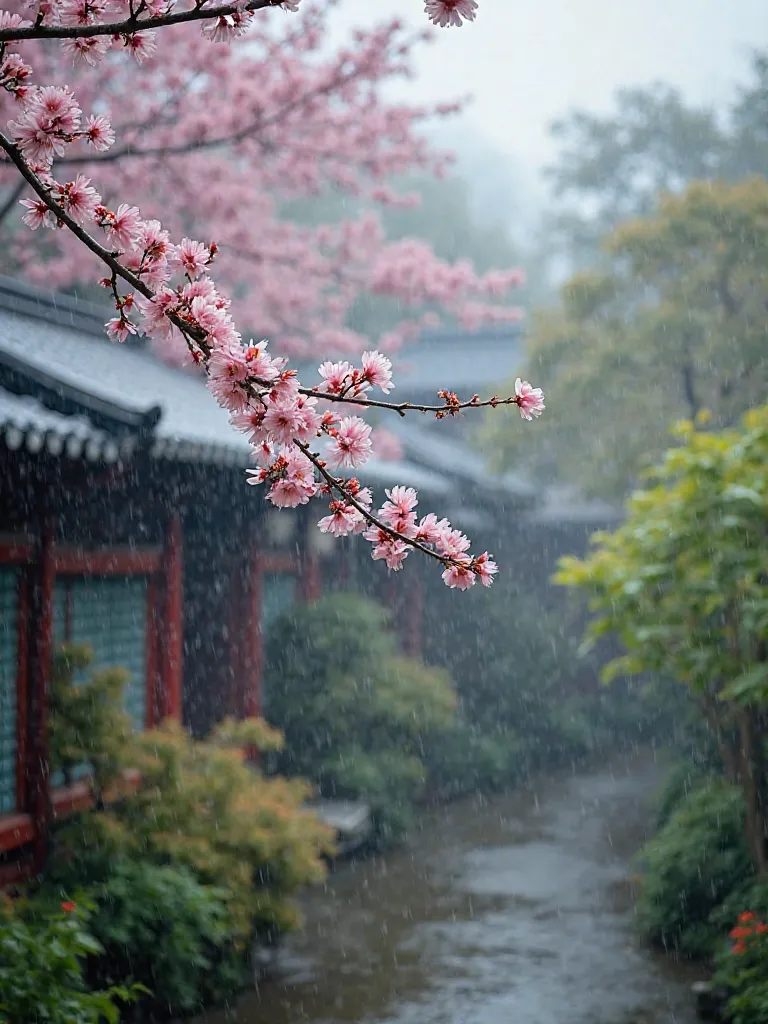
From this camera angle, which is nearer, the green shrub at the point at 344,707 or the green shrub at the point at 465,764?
the green shrub at the point at 344,707

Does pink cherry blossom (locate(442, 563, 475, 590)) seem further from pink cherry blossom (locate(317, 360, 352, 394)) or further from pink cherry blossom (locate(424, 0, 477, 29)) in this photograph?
pink cherry blossom (locate(424, 0, 477, 29))

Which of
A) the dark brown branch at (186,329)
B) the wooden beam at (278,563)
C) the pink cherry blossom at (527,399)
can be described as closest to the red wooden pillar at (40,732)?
the wooden beam at (278,563)

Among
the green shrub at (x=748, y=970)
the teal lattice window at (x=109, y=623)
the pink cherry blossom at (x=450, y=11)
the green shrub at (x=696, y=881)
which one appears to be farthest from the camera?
the teal lattice window at (x=109, y=623)

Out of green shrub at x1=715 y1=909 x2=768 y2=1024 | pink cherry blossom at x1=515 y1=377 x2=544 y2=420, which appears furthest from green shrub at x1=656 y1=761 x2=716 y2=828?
pink cherry blossom at x1=515 y1=377 x2=544 y2=420

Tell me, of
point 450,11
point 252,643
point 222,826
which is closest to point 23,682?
point 222,826

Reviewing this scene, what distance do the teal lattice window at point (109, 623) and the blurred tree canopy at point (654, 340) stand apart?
746 cm

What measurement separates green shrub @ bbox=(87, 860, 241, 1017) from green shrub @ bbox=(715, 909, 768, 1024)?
273 centimetres

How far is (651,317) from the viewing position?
559 inches

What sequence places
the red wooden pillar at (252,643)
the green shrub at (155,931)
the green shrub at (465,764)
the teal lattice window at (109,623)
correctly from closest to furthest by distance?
1. the green shrub at (155,931)
2. the teal lattice window at (109,623)
3. the red wooden pillar at (252,643)
4. the green shrub at (465,764)

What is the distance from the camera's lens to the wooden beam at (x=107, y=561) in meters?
7.13

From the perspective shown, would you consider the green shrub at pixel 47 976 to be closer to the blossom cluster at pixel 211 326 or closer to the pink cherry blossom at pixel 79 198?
the blossom cluster at pixel 211 326

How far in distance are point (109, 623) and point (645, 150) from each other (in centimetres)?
2237

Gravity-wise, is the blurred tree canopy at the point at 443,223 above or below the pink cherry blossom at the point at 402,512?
above

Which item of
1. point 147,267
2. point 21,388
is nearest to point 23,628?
point 21,388
